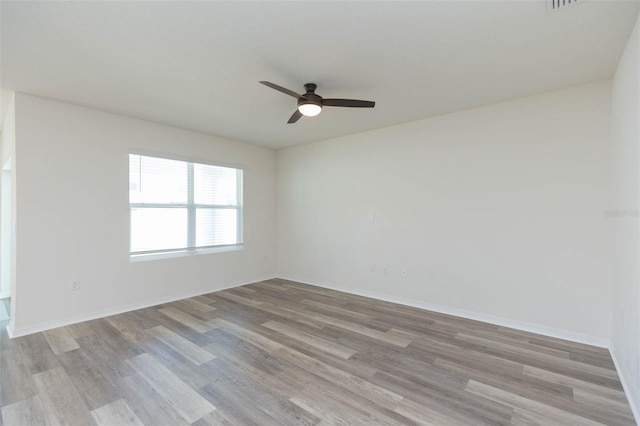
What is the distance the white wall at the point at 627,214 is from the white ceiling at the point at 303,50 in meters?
0.30

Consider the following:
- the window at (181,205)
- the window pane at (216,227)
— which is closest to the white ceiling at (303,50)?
the window at (181,205)

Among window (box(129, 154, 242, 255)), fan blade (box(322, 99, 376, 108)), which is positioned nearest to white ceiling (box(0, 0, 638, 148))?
fan blade (box(322, 99, 376, 108))

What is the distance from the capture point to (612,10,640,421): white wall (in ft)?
6.42

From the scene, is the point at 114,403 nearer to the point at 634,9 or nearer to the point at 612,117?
the point at 634,9

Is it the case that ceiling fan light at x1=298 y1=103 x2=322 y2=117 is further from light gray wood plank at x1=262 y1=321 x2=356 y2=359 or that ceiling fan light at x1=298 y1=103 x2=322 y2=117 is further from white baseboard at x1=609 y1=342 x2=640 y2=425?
white baseboard at x1=609 y1=342 x2=640 y2=425

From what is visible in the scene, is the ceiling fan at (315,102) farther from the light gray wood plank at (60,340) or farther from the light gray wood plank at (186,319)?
the light gray wood plank at (60,340)

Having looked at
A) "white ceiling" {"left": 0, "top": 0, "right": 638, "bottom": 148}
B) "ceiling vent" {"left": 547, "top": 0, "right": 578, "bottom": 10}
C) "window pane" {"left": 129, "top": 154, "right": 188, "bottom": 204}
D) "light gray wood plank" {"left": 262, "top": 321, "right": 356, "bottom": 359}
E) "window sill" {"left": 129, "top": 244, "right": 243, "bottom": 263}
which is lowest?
"light gray wood plank" {"left": 262, "top": 321, "right": 356, "bottom": 359}

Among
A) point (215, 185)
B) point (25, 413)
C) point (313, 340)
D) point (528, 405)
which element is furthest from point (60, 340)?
point (528, 405)

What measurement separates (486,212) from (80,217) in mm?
4932

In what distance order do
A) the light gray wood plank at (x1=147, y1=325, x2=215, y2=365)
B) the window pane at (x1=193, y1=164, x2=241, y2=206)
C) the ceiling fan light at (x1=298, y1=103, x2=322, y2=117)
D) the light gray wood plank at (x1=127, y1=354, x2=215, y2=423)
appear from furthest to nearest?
the window pane at (x1=193, y1=164, x2=241, y2=206) → the ceiling fan light at (x1=298, y1=103, x2=322, y2=117) → the light gray wood plank at (x1=147, y1=325, x2=215, y2=365) → the light gray wood plank at (x1=127, y1=354, x2=215, y2=423)

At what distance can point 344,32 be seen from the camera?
6.84 ft

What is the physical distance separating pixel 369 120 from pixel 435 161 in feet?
3.49

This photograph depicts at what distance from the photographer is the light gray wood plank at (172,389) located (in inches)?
75.3

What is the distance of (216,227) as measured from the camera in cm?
502
